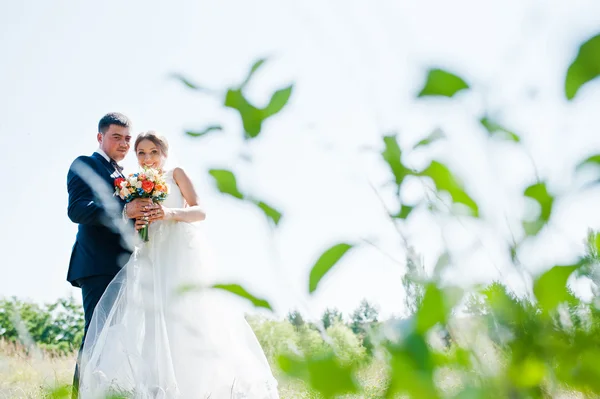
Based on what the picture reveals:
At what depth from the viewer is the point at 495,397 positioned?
0.37m

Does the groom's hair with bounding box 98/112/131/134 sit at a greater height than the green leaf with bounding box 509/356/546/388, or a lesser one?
greater

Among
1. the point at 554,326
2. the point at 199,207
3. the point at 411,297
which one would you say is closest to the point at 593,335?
the point at 554,326

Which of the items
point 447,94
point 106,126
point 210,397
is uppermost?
point 106,126

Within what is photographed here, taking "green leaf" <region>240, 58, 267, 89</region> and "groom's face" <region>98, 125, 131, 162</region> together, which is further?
"groom's face" <region>98, 125, 131, 162</region>

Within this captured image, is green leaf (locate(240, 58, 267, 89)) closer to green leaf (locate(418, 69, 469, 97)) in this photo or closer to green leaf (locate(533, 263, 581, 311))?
green leaf (locate(418, 69, 469, 97))

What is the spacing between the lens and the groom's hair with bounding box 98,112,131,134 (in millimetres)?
3551

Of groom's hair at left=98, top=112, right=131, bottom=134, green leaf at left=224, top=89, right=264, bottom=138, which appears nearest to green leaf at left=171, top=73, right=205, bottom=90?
green leaf at left=224, top=89, right=264, bottom=138

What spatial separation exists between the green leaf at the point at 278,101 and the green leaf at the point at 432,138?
0.42ft

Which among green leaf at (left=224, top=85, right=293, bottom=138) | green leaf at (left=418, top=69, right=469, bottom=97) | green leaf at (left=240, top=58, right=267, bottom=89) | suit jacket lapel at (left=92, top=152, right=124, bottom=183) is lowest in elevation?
green leaf at (left=418, top=69, right=469, bottom=97)

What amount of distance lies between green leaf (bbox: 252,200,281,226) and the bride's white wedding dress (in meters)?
2.44

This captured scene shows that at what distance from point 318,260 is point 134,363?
9.65ft

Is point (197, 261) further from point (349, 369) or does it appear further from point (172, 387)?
point (349, 369)

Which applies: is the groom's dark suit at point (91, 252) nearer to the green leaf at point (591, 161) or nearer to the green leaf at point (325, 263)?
the green leaf at point (325, 263)

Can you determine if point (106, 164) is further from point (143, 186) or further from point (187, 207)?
point (187, 207)
